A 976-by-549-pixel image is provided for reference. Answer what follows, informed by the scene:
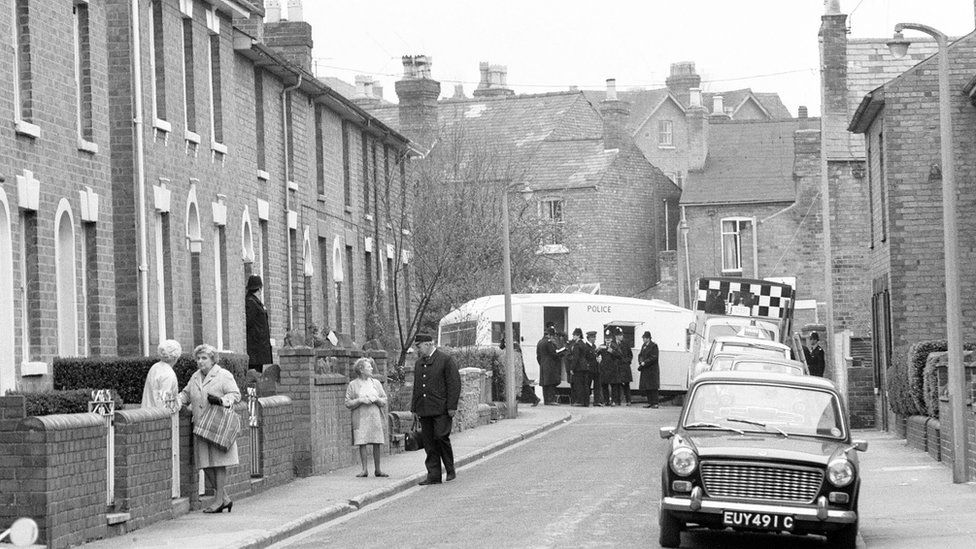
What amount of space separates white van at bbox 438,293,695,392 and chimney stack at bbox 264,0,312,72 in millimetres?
9251

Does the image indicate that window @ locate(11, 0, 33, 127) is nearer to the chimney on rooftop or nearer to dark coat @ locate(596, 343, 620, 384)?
dark coat @ locate(596, 343, 620, 384)

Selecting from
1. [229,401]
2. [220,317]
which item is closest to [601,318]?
[220,317]

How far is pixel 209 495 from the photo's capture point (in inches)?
720

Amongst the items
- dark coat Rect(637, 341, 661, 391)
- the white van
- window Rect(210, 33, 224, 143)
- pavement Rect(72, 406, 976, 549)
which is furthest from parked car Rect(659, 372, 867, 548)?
the white van

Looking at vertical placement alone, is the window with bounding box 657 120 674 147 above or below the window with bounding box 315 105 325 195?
above

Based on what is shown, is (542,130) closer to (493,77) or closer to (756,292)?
(493,77)

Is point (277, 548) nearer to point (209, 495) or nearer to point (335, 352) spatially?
point (209, 495)

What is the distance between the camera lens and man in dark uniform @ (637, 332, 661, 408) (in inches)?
1657

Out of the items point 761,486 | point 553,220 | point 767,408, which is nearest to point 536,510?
point 767,408

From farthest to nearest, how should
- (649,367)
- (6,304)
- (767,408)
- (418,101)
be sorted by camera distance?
1. (418,101)
2. (649,367)
3. (6,304)
4. (767,408)

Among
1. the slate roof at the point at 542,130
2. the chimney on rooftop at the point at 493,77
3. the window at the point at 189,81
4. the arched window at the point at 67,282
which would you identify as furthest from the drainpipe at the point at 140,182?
the chimney on rooftop at the point at 493,77

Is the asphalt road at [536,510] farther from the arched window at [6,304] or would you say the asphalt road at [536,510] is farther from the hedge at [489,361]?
the hedge at [489,361]

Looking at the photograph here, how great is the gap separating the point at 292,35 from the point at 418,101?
21.2m

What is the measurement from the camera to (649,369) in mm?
42469
